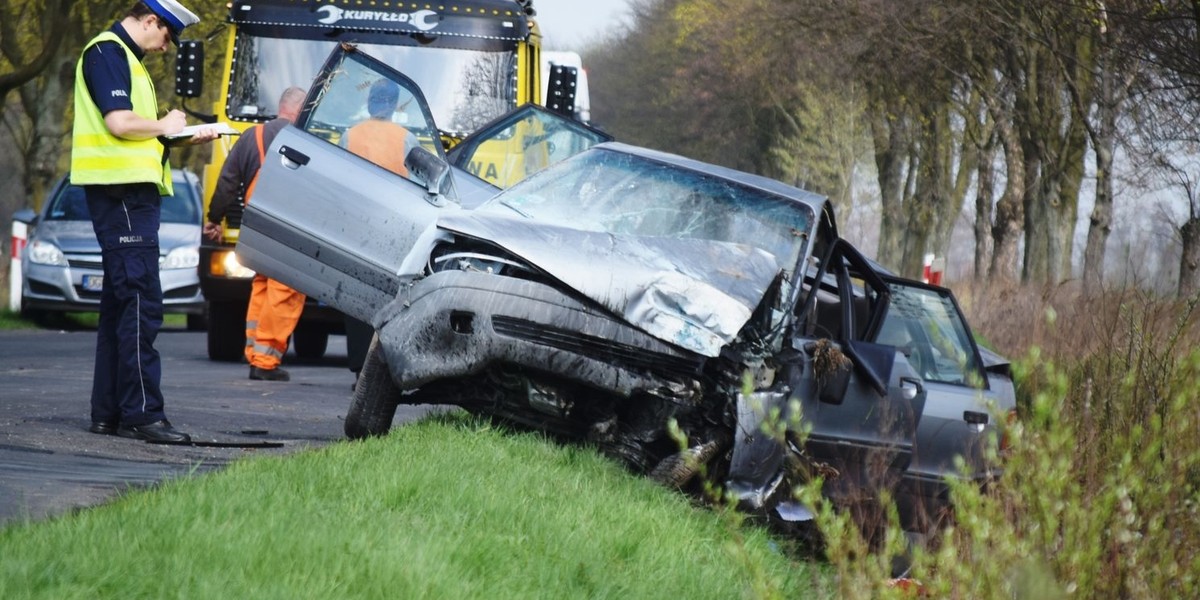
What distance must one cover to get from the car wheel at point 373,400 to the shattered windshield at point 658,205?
3.34 feet

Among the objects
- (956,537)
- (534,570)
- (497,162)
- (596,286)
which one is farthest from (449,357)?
(497,162)

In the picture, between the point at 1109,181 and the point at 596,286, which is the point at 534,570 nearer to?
the point at 596,286

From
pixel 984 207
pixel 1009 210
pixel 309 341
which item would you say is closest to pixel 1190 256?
pixel 309 341

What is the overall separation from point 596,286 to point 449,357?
73cm

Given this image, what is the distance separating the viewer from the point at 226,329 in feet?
49.3

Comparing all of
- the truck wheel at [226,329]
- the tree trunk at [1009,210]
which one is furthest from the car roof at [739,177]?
the tree trunk at [1009,210]

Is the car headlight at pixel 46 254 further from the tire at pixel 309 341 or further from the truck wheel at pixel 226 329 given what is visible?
the truck wheel at pixel 226 329

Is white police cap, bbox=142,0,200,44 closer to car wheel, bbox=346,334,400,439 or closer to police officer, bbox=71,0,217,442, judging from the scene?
police officer, bbox=71,0,217,442

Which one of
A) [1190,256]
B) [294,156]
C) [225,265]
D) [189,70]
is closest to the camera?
[294,156]

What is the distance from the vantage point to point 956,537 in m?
5.32

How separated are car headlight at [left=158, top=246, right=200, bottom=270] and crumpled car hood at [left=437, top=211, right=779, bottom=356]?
12.8 m

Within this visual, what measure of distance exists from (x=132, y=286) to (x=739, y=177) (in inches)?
118

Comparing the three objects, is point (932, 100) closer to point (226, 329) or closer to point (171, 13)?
point (226, 329)

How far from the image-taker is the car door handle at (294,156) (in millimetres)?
9203
